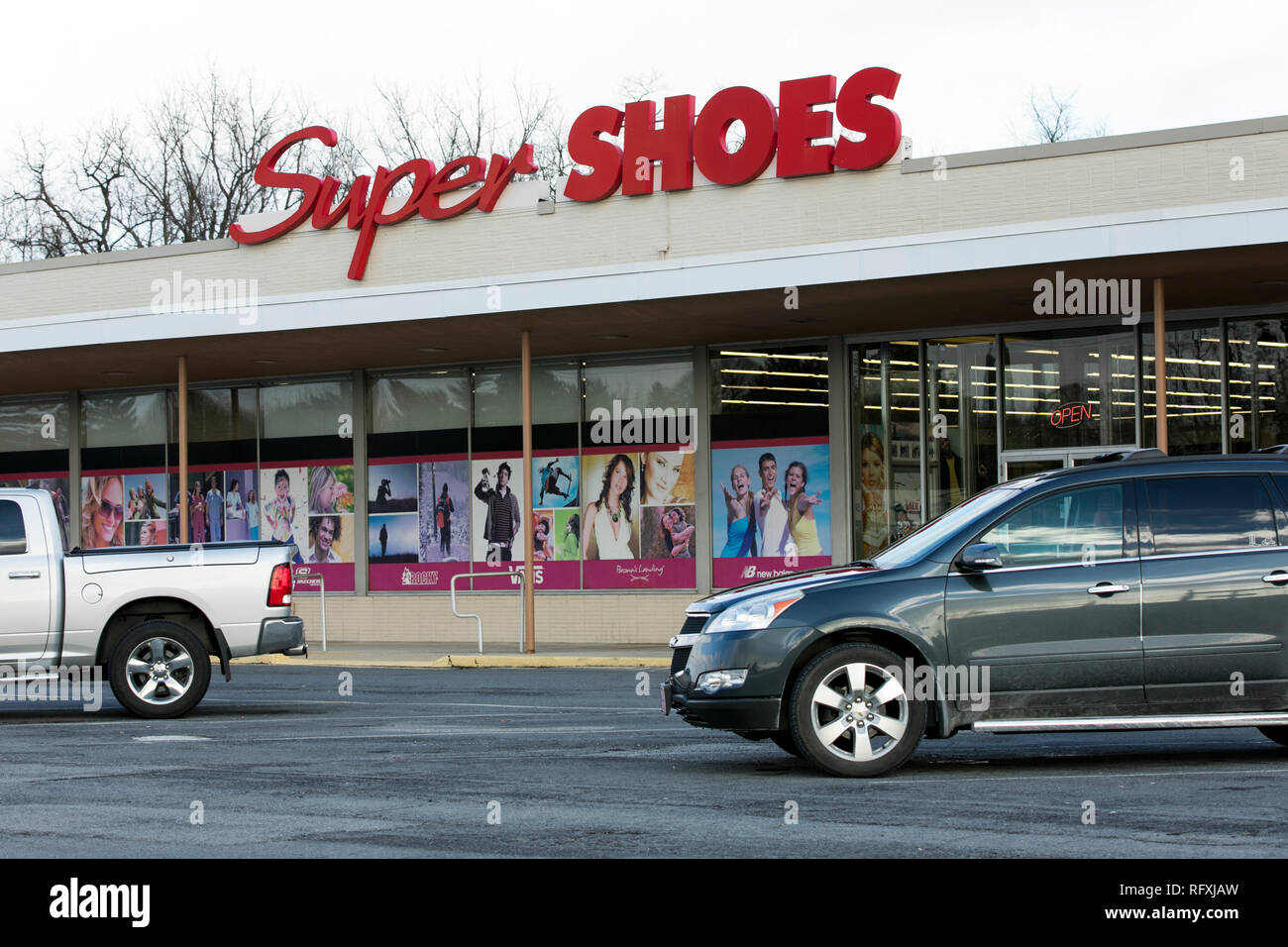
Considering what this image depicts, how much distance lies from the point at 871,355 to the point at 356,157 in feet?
106

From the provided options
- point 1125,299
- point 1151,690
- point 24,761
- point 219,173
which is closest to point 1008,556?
point 1151,690

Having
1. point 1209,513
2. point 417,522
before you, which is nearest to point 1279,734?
point 1209,513

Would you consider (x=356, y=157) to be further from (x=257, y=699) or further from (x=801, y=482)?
(x=257, y=699)

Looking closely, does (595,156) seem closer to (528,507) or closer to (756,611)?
(528,507)

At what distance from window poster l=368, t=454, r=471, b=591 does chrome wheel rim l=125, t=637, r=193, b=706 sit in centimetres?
1119

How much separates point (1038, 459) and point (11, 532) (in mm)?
13395

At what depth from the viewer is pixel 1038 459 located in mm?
21609

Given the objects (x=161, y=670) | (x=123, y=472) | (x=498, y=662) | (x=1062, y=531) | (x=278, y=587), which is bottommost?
(x=498, y=662)

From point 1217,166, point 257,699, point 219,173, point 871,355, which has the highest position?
point 219,173

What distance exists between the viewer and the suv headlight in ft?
29.7

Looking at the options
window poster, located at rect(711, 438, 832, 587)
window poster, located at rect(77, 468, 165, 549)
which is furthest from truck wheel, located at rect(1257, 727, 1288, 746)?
window poster, located at rect(77, 468, 165, 549)

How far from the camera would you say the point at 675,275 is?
1922 centimetres

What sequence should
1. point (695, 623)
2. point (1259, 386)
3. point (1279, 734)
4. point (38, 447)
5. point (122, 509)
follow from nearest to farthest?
point (695, 623) → point (1279, 734) → point (1259, 386) → point (122, 509) → point (38, 447)

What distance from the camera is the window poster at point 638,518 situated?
77.3ft
